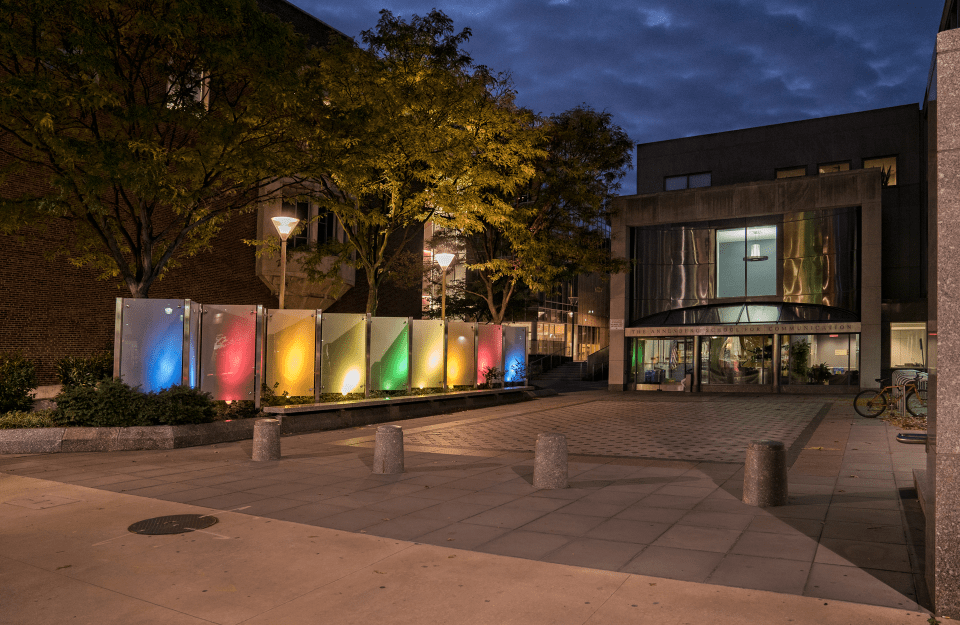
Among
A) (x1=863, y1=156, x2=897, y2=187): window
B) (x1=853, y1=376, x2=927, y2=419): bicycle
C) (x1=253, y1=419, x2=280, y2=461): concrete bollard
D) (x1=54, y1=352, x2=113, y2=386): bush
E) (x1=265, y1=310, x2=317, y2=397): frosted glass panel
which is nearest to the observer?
(x1=253, y1=419, x2=280, y2=461): concrete bollard

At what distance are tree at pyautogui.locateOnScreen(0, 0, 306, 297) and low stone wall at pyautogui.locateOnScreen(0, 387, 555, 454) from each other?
12.0 feet

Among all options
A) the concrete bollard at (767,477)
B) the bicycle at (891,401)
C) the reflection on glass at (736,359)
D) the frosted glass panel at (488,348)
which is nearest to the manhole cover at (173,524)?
the concrete bollard at (767,477)

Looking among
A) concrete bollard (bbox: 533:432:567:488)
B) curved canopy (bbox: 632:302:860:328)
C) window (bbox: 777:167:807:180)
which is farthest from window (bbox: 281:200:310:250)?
window (bbox: 777:167:807:180)

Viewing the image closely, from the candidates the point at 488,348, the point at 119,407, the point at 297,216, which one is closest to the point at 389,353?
the point at 488,348

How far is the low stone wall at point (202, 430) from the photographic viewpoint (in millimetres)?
12109

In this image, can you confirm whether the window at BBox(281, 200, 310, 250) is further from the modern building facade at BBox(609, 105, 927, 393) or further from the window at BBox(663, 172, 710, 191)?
the window at BBox(663, 172, 710, 191)

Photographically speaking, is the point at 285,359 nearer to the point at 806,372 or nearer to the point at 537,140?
the point at 537,140

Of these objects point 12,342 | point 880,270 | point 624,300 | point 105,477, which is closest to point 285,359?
point 105,477

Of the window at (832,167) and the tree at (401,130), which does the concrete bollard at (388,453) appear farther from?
the window at (832,167)

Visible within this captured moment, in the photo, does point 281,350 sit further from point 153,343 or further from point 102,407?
point 102,407

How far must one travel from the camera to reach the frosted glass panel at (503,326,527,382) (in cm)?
2619

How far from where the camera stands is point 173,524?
7195mm

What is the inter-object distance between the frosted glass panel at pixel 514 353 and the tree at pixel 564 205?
71.1 inches

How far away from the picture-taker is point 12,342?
20469 millimetres
